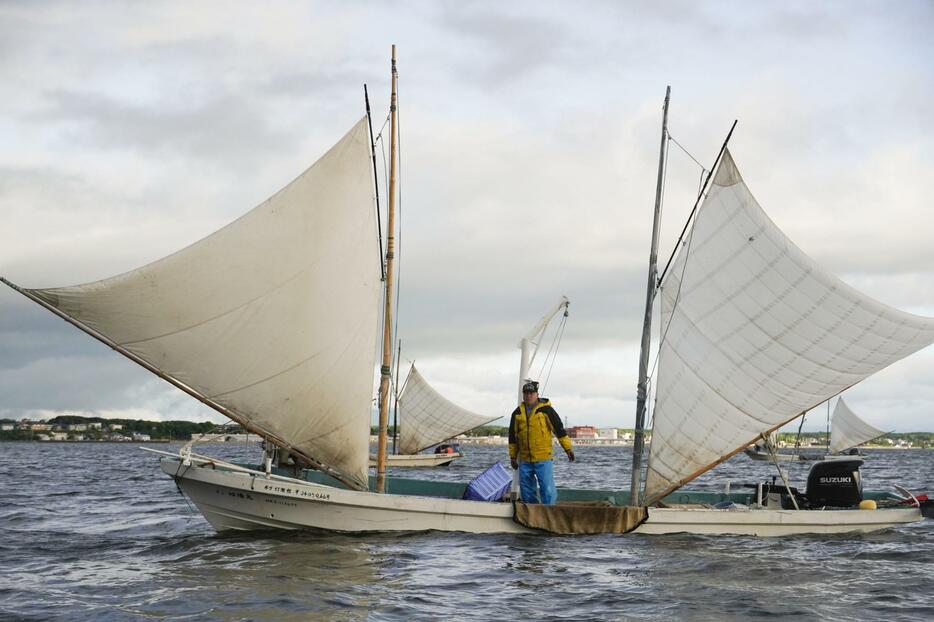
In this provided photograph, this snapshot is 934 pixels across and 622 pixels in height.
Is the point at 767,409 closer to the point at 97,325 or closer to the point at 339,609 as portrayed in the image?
the point at 339,609

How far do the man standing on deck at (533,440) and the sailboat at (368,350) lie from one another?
1.89 feet

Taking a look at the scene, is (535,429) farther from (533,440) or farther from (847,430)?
(847,430)

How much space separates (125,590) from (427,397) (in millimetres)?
48754

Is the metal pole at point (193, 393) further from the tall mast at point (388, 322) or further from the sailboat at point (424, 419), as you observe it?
the sailboat at point (424, 419)

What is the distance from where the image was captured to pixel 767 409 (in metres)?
18.3

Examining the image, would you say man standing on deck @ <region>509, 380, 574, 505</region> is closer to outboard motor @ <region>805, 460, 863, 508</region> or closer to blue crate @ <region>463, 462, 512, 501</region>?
blue crate @ <region>463, 462, 512, 501</region>

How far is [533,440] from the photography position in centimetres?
1738

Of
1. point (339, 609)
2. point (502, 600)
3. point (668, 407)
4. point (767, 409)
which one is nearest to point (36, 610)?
point (339, 609)

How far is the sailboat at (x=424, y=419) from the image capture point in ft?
202

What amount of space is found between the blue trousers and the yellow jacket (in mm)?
165

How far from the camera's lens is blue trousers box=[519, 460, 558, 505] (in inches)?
693

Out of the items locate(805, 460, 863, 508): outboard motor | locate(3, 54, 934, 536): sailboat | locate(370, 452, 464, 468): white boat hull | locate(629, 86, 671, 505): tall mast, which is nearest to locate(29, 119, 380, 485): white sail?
locate(3, 54, 934, 536): sailboat

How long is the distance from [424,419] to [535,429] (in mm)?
45001

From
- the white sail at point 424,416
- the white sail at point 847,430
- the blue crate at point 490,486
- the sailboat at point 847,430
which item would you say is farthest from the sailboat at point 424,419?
the blue crate at point 490,486
